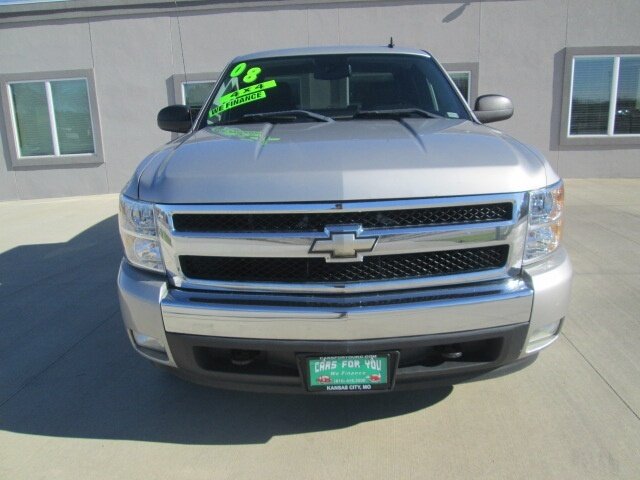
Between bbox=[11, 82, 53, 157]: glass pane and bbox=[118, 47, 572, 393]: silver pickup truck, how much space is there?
31.4 ft

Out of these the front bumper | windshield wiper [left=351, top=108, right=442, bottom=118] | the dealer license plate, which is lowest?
the dealer license plate

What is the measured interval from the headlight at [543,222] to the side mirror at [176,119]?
2.38 m

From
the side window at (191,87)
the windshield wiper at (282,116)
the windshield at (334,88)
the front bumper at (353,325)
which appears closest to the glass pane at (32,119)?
the side window at (191,87)

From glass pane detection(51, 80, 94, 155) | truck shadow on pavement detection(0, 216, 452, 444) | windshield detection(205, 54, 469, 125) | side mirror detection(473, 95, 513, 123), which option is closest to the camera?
truck shadow on pavement detection(0, 216, 452, 444)

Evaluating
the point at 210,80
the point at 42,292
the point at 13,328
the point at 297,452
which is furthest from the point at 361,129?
the point at 210,80

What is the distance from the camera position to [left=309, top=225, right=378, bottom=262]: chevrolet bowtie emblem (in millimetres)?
1985

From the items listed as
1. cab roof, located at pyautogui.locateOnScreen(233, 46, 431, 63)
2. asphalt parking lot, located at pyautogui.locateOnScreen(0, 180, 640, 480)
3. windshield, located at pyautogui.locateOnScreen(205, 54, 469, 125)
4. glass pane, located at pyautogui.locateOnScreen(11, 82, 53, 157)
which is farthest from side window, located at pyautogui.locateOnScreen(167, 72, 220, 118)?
asphalt parking lot, located at pyautogui.locateOnScreen(0, 180, 640, 480)

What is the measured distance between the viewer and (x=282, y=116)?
9.96 ft

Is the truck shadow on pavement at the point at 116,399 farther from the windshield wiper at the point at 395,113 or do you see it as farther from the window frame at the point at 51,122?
the window frame at the point at 51,122

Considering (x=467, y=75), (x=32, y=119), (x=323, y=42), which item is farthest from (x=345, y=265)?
(x=32, y=119)

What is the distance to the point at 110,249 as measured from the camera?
618cm

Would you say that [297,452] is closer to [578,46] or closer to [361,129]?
[361,129]

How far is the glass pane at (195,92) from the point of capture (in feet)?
32.7

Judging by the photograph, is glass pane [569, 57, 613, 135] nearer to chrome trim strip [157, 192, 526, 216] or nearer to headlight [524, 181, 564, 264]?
headlight [524, 181, 564, 264]
